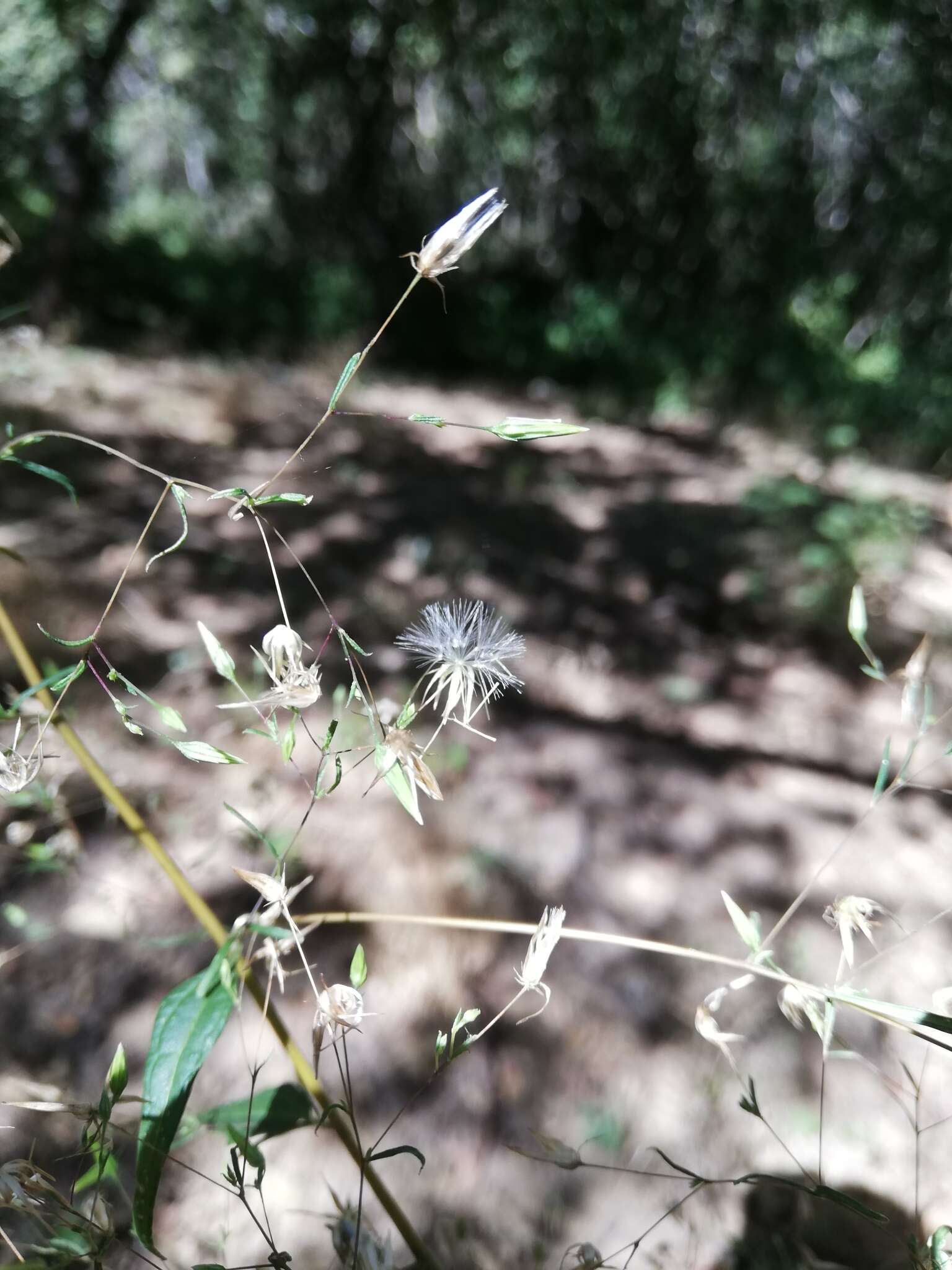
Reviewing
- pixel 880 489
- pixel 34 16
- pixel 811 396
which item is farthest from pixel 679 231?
pixel 34 16

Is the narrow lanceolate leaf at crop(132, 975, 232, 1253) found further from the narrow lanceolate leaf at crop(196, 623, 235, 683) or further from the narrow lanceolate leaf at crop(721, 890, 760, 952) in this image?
the narrow lanceolate leaf at crop(721, 890, 760, 952)

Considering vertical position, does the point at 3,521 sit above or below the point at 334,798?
above

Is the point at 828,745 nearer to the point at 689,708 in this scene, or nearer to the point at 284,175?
the point at 689,708

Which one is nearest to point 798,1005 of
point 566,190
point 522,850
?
point 522,850

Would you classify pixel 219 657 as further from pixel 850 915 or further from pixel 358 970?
pixel 850 915

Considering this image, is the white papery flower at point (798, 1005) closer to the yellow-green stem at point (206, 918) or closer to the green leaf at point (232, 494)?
the yellow-green stem at point (206, 918)

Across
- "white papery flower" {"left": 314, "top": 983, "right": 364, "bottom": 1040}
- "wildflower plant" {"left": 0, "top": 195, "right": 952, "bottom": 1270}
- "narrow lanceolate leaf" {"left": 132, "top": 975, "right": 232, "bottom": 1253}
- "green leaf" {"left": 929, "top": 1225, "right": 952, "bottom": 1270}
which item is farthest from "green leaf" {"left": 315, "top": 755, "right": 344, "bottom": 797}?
"green leaf" {"left": 929, "top": 1225, "right": 952, "bottom": 1270}
